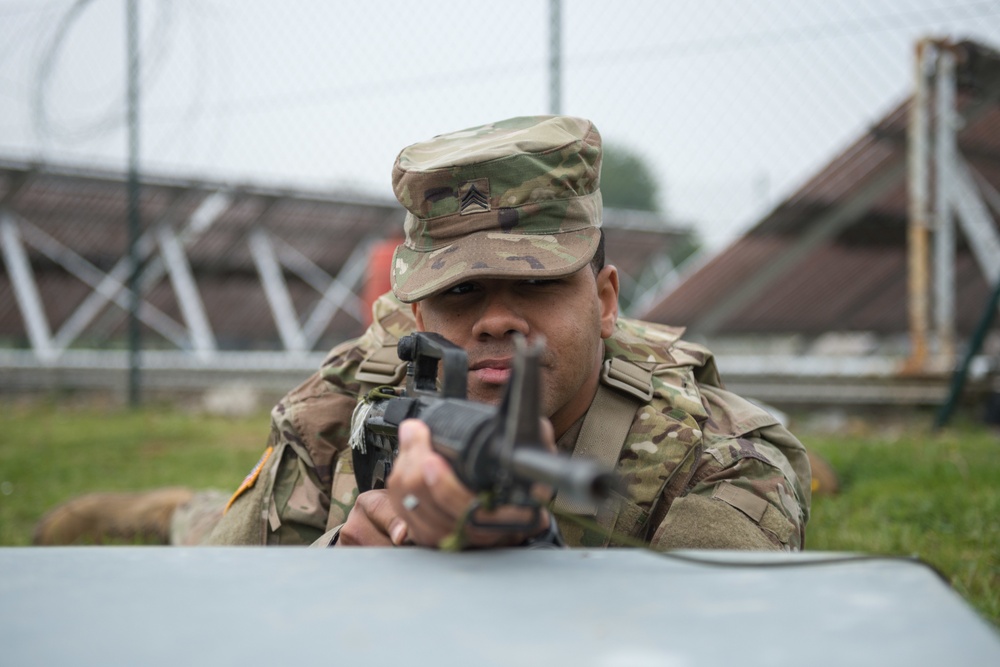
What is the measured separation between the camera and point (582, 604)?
0.86 metres

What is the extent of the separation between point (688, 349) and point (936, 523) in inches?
53.5

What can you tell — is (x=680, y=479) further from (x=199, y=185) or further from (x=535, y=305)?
(x=199, y=185)

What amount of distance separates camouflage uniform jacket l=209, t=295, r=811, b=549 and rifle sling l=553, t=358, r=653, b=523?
26 millimetres

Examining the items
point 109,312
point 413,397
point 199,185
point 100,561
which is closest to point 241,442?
point 199,185

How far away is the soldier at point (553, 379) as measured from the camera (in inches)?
71.1

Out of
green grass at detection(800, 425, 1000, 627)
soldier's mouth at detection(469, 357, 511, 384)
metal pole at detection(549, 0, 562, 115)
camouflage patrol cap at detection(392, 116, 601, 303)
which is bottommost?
green grass at detection(800, 425, 1000, 627)

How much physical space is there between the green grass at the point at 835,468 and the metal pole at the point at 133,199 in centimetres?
35

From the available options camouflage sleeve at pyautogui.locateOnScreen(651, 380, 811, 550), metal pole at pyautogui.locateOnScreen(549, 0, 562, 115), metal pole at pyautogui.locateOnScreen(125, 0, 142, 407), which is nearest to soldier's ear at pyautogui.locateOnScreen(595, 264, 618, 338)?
camouflage sleeve at pyautogui.locateOnScreen(651, 380, 811, 550)

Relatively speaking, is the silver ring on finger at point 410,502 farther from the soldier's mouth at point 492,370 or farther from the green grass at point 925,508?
the green grass at point 925,508

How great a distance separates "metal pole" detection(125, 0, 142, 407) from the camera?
8117mm

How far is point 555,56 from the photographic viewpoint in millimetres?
5977

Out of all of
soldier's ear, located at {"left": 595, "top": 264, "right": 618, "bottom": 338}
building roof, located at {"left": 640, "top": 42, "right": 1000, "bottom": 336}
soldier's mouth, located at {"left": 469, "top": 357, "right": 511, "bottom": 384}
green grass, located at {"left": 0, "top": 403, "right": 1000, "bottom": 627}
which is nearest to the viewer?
soldier's mouth, located at {"left": 469, "top": 357, "right": 511, "bottom": 384}

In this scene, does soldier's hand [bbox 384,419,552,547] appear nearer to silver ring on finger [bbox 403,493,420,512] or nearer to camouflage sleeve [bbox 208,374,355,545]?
silver ring on finger [bbox 403,493,420,512]

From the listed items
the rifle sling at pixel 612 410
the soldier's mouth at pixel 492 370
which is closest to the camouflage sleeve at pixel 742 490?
the rifle sling at pixel 612 410
